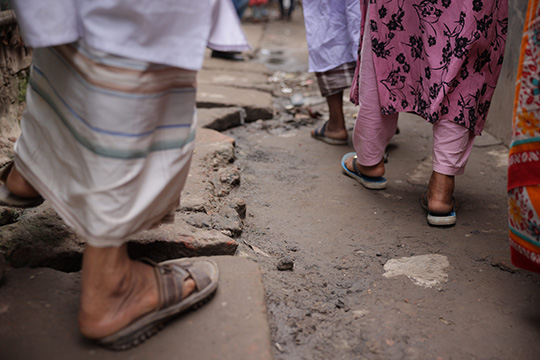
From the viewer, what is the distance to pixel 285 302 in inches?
Answer: 59.1

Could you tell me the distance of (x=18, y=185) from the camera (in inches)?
54.1

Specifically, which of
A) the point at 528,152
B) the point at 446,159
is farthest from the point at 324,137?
the point at 528,152

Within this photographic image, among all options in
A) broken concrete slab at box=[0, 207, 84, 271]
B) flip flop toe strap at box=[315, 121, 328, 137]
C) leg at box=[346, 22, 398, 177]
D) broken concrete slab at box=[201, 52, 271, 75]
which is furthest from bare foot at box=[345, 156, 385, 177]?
broken concrete slab at box=[201, 52, 271, 75]

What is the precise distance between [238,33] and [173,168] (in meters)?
0.33

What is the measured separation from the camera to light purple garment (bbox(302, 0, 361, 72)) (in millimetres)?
2682

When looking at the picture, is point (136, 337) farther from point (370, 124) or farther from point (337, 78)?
point (337, 78)

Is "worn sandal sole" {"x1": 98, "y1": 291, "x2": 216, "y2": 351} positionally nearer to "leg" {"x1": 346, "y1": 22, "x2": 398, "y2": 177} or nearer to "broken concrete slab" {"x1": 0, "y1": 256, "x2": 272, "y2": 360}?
"broken concrete slab" {"x1": 0, "y1": 256, "x2": 272, "y2": 360}

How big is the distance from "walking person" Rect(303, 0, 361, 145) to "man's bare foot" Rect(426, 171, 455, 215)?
968 mm

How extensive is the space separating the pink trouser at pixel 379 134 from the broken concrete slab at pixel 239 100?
4.04 feet

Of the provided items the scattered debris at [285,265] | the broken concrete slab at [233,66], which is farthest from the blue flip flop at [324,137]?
the broken concrete slab at [233,66]

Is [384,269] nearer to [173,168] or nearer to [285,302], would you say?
[285,302]

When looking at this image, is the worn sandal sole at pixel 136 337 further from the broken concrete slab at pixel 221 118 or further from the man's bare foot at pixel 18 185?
the broken concrete slab at pixel 221 118

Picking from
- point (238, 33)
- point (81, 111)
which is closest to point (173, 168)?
point (81, 111)

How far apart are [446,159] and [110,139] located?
54.5 inches
